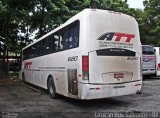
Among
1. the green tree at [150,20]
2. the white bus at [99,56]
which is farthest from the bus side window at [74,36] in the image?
the green tree at [150,20]

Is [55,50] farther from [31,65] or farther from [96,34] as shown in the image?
[31,65]

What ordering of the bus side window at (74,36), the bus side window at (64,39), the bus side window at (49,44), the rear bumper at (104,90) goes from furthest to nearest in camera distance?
1. the bus side window at (49,44)
2. the bus side window at (64,39)
3. the bus side window at (74,36)
4. the rear bumper at (104,90)

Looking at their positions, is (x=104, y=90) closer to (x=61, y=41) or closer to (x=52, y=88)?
(x=61, y=41)

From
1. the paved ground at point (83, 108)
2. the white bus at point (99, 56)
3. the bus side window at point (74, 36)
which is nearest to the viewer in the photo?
the paved ground at point (83, 108)

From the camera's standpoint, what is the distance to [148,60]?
21.4 metres

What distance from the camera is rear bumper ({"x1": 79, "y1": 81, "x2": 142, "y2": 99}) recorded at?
9.73 m

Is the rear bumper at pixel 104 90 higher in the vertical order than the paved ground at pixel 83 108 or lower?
higher

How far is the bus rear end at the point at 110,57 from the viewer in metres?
9.82

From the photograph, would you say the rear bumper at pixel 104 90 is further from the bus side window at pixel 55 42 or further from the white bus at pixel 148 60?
the white bus at pixel 148 60

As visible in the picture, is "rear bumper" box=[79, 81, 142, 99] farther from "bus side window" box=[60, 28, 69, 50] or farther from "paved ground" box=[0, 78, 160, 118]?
"bus side window" box=[60, 28, 69, 50]

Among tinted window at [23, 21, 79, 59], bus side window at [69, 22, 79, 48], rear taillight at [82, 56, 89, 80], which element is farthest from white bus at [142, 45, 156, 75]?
rear taillight at [82, 56, 89, 80]

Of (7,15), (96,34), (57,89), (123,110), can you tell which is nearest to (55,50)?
(57,89)

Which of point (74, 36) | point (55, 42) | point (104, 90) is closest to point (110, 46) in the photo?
point (74, 36)

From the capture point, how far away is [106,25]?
10312 millimetres
